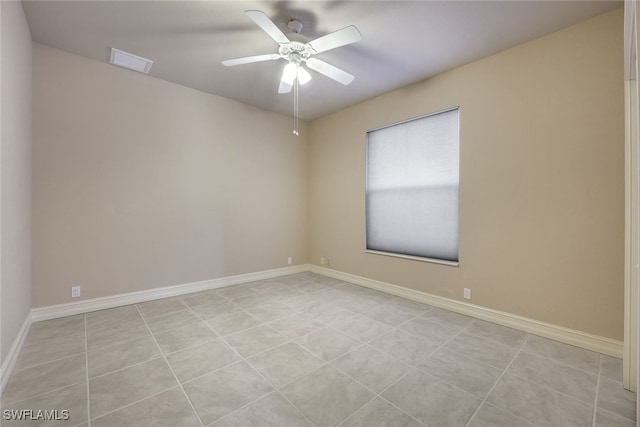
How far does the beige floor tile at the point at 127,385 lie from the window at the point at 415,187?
9.82 ft

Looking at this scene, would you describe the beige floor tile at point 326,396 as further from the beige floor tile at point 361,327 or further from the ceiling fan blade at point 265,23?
the ceiling fan blade at point 265,23

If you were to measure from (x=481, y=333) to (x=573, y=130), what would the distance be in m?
2.04

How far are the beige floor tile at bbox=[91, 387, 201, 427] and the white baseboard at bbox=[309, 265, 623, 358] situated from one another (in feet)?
9.19

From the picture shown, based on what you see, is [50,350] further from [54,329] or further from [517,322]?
[517,322]

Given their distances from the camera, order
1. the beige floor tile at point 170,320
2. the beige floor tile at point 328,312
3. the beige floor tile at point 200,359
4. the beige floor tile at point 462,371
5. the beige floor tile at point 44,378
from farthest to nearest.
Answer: the beige floor tile at point 328,312, the beige floor tile at point 170,320, the beige floor tile at point 200,359, the beige floor tile at point 462,371, the beige floor tile at point 44,378

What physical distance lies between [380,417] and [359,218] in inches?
119

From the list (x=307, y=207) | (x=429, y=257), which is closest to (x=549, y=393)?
(x=429, y=257)

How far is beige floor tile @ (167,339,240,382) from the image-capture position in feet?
6.44

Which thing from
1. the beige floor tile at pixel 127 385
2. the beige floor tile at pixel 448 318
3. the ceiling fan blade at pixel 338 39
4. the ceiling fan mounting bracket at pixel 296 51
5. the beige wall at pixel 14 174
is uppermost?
the ceiling fan mounting bracket at pixel 296 51

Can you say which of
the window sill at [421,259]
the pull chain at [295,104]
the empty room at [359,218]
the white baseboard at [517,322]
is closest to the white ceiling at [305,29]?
the empty room at [359,218]

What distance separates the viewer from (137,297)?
3.36m

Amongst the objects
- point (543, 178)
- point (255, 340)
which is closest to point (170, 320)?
point (255, 340)

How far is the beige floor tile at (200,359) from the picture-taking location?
196cm

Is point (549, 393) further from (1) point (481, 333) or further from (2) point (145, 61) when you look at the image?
(2) point (145, 61)
